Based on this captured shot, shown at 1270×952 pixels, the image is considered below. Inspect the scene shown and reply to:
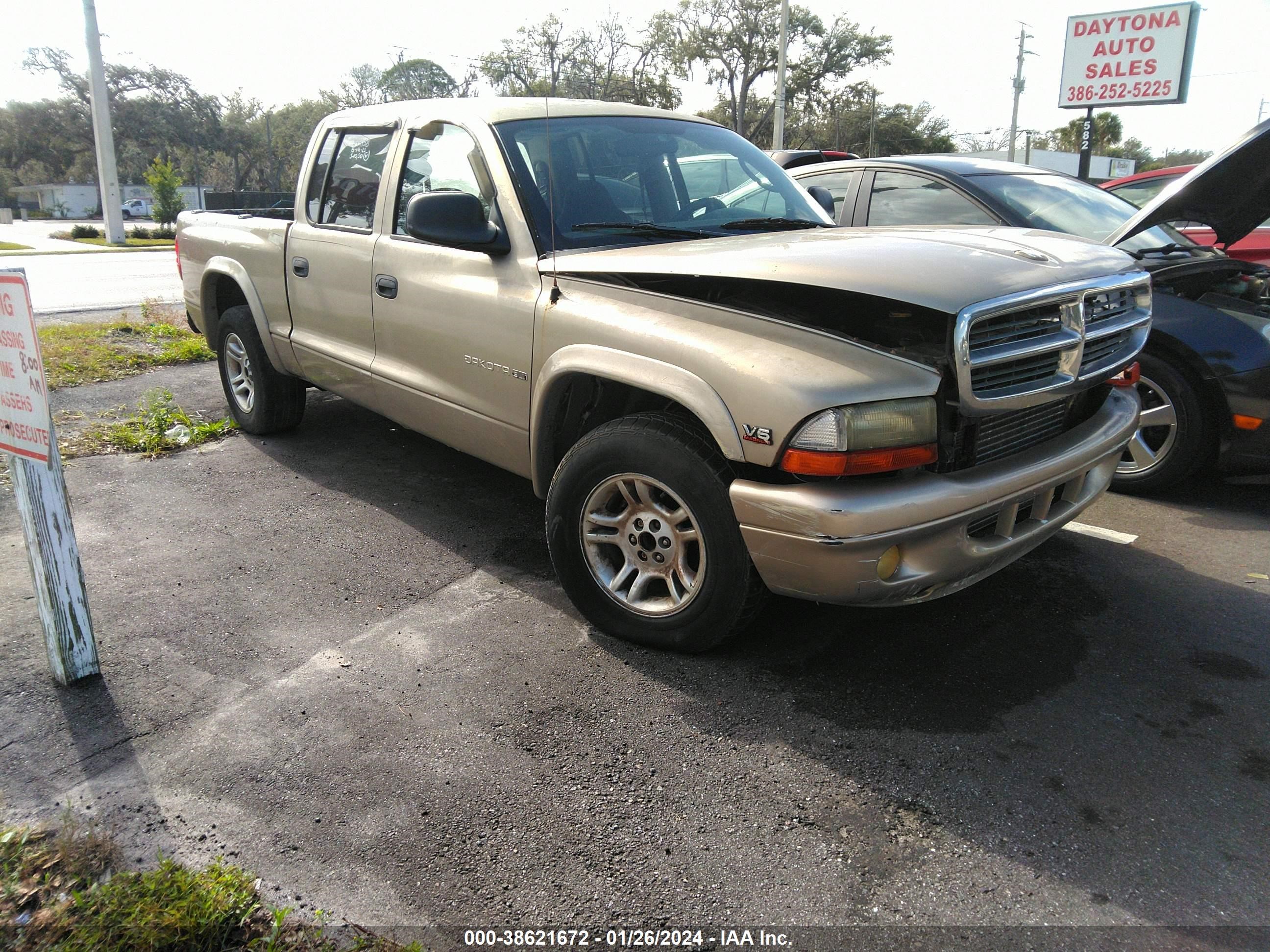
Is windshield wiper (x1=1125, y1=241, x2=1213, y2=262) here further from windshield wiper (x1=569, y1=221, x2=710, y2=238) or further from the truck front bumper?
windshield wiper (x1=569, y1=221, x2=710, y2=238)

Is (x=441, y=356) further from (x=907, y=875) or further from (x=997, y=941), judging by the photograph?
(x=997, y=941)

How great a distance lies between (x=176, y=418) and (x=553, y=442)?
3.69 m

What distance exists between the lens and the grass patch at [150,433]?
217 inches

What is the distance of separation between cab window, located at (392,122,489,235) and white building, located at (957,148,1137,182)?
52068mm

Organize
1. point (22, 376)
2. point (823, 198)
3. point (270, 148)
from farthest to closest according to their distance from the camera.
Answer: point (270, 148) → point (823, 198) → point (22, 376)

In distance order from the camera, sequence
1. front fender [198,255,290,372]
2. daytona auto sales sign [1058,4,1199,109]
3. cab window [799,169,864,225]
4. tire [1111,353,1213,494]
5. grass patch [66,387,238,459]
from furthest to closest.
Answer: daytona auto sales sign [1058,4,1199,109], cab window [799,169,864,225], grass patch [66,387,238,459], front fender [198,255,290,372], tire [1111,353,1213,494]

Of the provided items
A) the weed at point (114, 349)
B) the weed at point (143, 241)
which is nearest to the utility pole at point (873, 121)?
the weed at point (143, 241)

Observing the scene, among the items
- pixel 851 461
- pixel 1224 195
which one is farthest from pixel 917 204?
pixel 851 461

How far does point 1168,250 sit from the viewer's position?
5.02 meters

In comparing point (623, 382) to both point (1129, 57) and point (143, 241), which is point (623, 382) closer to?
point (1129, 57)

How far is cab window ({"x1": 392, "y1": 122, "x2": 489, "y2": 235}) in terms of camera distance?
3.81 m

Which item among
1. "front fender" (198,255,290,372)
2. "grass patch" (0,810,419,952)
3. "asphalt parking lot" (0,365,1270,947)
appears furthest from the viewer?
"front fender" (198,255,290,372)

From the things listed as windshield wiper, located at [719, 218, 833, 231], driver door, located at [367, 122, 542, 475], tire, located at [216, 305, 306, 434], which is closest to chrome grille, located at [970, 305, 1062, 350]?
windshield wiper, located at [719, 218, 833, 231]

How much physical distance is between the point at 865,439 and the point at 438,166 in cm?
244
